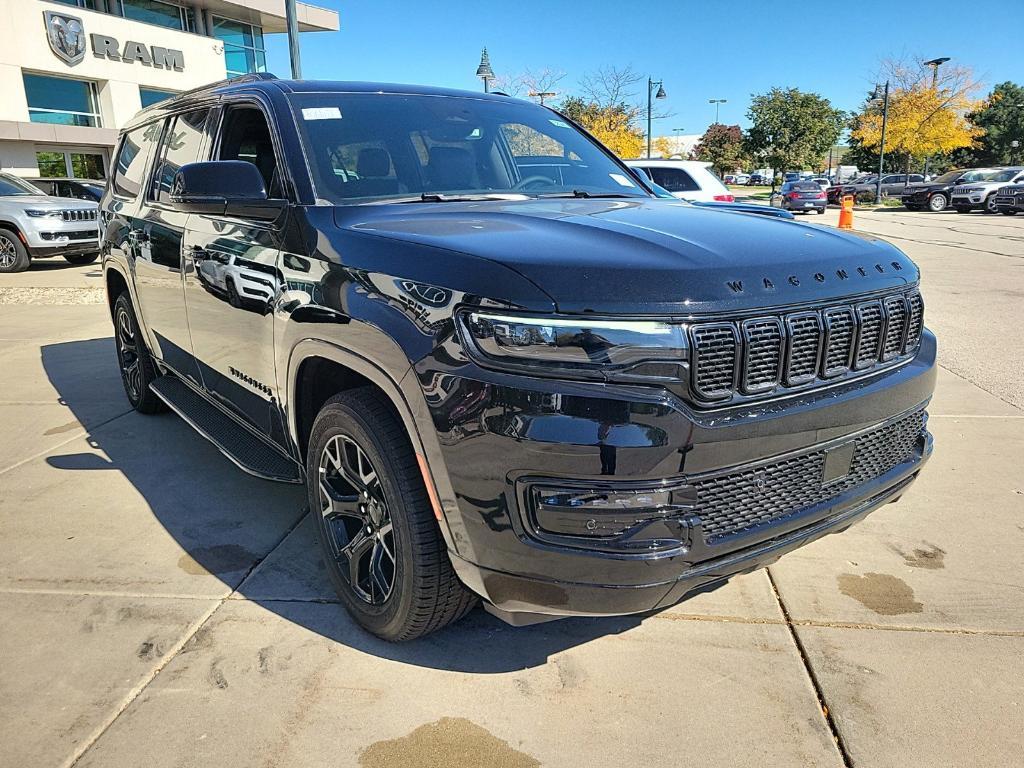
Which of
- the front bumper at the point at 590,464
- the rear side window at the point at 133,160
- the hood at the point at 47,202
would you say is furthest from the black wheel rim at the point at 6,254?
the front bumper at the point at 590,464

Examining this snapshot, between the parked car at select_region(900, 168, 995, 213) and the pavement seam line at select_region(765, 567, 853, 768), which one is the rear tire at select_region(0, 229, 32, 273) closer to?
the pavement seam line at select_region(765, 567, 853, 768)

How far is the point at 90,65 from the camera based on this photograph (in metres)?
27.5

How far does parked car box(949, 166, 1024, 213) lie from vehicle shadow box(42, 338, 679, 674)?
102ft

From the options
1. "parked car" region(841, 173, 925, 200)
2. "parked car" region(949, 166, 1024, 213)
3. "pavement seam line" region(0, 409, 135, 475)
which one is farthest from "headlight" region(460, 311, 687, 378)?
"parked car" region(841, 173, 925, 200)

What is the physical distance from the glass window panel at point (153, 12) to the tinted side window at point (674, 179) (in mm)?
25991

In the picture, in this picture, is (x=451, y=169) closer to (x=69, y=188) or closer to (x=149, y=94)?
(x=69, y=188)

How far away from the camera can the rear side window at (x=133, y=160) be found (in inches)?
180

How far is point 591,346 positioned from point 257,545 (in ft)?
7.11

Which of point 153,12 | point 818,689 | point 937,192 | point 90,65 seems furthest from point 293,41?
point 937,192

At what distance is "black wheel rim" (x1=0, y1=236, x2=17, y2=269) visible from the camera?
1358cm

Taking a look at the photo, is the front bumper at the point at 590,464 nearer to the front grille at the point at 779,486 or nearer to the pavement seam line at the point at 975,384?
the front grille at the point at 779,486

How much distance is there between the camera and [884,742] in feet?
7.46

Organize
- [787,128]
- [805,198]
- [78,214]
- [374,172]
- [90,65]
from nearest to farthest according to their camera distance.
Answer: [374,172]
[78,214]
[90,65]
[805,198]
[787,128]

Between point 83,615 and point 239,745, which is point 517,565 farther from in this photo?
point 83,615
